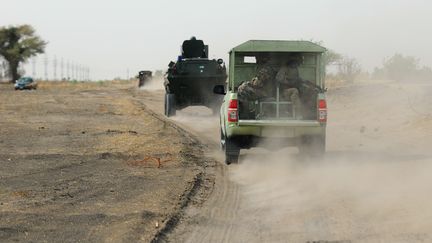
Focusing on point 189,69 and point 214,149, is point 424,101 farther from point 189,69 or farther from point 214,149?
point 214,149

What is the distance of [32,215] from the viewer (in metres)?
7.50

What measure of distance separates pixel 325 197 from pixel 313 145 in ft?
10.6

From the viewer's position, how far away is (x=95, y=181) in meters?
10.1

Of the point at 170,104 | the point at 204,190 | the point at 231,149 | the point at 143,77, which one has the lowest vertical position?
the point at 204,190

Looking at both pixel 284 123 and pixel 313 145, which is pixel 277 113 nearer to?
pixel 284 123

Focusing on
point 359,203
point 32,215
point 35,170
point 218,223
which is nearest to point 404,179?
point 359,203

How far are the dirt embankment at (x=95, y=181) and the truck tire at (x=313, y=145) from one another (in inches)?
79.2

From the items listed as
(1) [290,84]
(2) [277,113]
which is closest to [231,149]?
(2) [277,113]

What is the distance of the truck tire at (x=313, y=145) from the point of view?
38.7 ft

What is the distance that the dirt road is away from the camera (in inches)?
266

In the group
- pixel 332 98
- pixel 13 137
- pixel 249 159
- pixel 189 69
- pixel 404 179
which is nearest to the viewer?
pixel 404 179

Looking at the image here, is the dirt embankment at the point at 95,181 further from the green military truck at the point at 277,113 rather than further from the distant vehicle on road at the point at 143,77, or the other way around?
the distant vehicle on road at the point at 143,77

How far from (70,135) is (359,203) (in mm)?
11494

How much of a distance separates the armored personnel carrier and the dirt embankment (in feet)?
11.9
